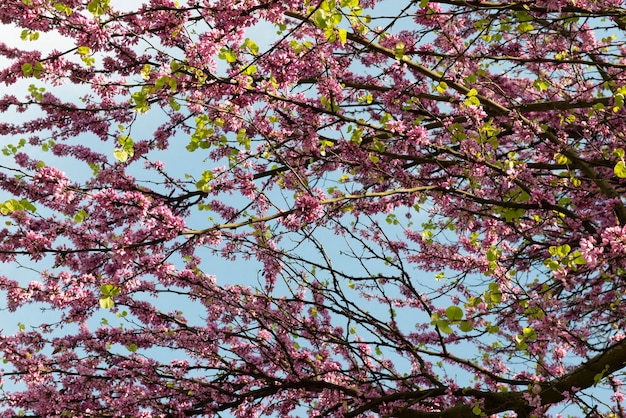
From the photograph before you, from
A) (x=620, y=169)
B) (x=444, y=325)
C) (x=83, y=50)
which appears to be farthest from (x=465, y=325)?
(x=83, y=50)

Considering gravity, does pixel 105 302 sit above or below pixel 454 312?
above

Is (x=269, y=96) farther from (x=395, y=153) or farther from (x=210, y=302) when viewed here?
(x=210, y=302)

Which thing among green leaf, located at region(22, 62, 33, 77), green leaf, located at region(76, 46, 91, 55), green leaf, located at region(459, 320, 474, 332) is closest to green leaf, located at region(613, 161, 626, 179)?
green leaf, located at region(459, 320, 474, 332)

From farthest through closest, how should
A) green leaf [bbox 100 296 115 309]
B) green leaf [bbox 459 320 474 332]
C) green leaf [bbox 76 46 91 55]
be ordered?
green leaf [bbox 76 46 91 55]
green leaf [bbox 100 296 115 309]
green leaf [bbox 459 320 474 332]

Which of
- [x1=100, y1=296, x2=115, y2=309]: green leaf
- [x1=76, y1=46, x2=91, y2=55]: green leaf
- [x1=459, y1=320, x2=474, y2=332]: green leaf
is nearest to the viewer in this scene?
[x1=459, y1=320, x2=474, y2=332]: green leaf

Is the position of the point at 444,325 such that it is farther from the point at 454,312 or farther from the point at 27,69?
the point at 27,69

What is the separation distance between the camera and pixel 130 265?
504cm

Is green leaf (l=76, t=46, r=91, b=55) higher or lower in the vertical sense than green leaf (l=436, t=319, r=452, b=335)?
higher

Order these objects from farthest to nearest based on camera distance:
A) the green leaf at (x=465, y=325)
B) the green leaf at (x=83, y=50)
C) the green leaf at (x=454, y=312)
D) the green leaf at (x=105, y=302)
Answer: the green leaf at (x=83, y=50) → the green leaf at (x=105, y=302) → the green leaf at (x=465, y=325) → the green leaf at (x=454, y=312)

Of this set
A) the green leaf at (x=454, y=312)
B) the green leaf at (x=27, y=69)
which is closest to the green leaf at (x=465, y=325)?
the green leaf at (x=454, y=312)

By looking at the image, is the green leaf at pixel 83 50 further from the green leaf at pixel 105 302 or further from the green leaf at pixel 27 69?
the green leaf at pixel 105 302

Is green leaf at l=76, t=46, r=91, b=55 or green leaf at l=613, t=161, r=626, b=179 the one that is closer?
green leaf at l=613, t=161, r=626, b=179

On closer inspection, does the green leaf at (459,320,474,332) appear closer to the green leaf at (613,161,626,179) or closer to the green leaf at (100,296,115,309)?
the green leaf at (613,161,626,179)

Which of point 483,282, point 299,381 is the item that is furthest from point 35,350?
point 483,282
